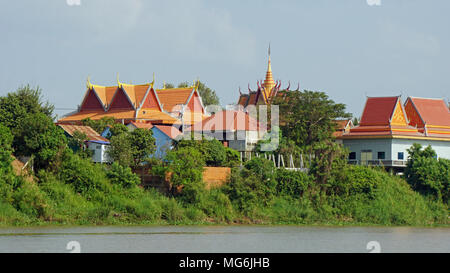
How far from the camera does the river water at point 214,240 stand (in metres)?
20.5

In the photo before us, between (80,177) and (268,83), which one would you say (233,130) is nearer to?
(80,177)

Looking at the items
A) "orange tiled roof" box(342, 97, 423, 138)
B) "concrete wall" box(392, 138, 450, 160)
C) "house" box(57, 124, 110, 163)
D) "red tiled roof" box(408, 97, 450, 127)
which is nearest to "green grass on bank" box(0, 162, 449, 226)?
"house" box(57, 124, 110, 163)

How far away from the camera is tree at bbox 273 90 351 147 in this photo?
1528 inches

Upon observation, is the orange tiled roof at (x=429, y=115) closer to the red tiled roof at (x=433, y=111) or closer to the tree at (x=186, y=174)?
the red tiled roof at (x=433, y=111)

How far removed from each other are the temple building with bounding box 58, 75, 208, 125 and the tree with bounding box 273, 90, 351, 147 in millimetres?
→ 5633

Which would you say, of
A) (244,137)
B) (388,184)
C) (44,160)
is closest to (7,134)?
(44,160)

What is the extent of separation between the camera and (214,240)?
22797 mm

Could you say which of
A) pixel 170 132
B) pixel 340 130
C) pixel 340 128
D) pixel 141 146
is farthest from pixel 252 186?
pixel 340 130

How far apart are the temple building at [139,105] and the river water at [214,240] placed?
1512 centimetres

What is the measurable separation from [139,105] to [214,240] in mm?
20609

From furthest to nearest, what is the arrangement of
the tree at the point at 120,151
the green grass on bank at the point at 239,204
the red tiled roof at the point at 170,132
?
the red tiled roof at the point at 170,132, the tree at the point at 120,151, the green grass on bank at the point at 239,204

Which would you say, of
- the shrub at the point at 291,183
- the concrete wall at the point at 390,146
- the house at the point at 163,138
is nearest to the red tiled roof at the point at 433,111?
the concrete wall at the point at 390,146

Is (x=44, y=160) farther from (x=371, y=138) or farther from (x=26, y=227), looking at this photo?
(x=371, y=138)

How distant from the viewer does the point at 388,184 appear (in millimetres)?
34406
